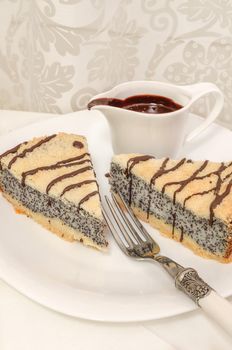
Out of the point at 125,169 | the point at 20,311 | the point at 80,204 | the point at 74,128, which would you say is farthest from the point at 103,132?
the point at 20,311

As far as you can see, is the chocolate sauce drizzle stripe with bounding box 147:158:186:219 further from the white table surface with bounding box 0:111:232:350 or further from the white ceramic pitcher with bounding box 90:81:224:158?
the white table surface with bounding box 0:111:232:350

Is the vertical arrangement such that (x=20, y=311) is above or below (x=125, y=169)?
below

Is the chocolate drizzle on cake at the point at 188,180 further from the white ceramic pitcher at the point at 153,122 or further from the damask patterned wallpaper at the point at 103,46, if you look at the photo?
the damask patterned wallpaper at the point at 103,46

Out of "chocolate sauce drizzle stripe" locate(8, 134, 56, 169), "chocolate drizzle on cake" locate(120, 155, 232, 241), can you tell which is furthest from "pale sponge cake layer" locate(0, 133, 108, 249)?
"chocolate drizzle on cake" locate(120, 155, 232, 241)

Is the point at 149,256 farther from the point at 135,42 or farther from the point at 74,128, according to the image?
the point at 135,42

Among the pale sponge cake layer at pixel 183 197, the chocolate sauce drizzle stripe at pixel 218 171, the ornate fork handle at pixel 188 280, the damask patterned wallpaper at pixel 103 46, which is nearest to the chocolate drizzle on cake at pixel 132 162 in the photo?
the pale sponge cake layer at pixel 183 197
